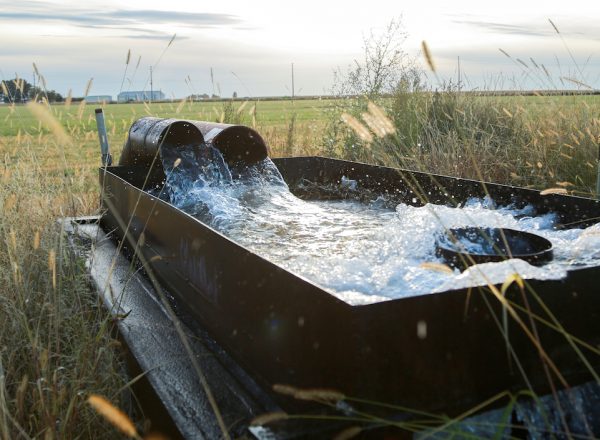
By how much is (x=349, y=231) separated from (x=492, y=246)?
1086mm

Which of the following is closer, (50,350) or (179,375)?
(179,375)

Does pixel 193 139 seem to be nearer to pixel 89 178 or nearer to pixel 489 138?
pixel 89 178

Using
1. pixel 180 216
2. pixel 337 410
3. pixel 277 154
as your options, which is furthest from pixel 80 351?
pixel 277 154

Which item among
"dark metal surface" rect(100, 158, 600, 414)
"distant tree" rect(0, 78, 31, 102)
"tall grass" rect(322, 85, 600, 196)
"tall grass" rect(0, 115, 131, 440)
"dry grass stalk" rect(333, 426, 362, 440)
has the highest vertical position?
"distant tree" rect(0, 78, 31, 102)

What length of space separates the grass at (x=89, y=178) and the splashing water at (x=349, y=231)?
0.99 ft

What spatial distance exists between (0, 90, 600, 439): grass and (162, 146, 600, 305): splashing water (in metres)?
0.30

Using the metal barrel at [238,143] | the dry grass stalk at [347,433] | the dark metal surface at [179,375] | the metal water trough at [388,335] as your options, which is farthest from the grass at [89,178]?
the dry grass stalk at [347,433]

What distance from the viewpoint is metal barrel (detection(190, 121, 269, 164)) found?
4.30m

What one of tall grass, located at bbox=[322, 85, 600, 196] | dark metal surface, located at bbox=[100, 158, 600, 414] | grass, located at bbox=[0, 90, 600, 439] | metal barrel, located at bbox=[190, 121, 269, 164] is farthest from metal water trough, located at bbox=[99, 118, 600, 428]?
tall grass, located at bbox=[322, 85, 600, 196]

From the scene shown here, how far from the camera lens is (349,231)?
3.41 meters

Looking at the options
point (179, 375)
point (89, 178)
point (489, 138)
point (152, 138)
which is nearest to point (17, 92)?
point (152, 138)

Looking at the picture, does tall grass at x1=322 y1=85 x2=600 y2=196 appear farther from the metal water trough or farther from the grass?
the metal water trough

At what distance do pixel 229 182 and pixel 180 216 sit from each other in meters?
1.96

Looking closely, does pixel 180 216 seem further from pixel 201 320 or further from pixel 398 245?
pixel 398 245
